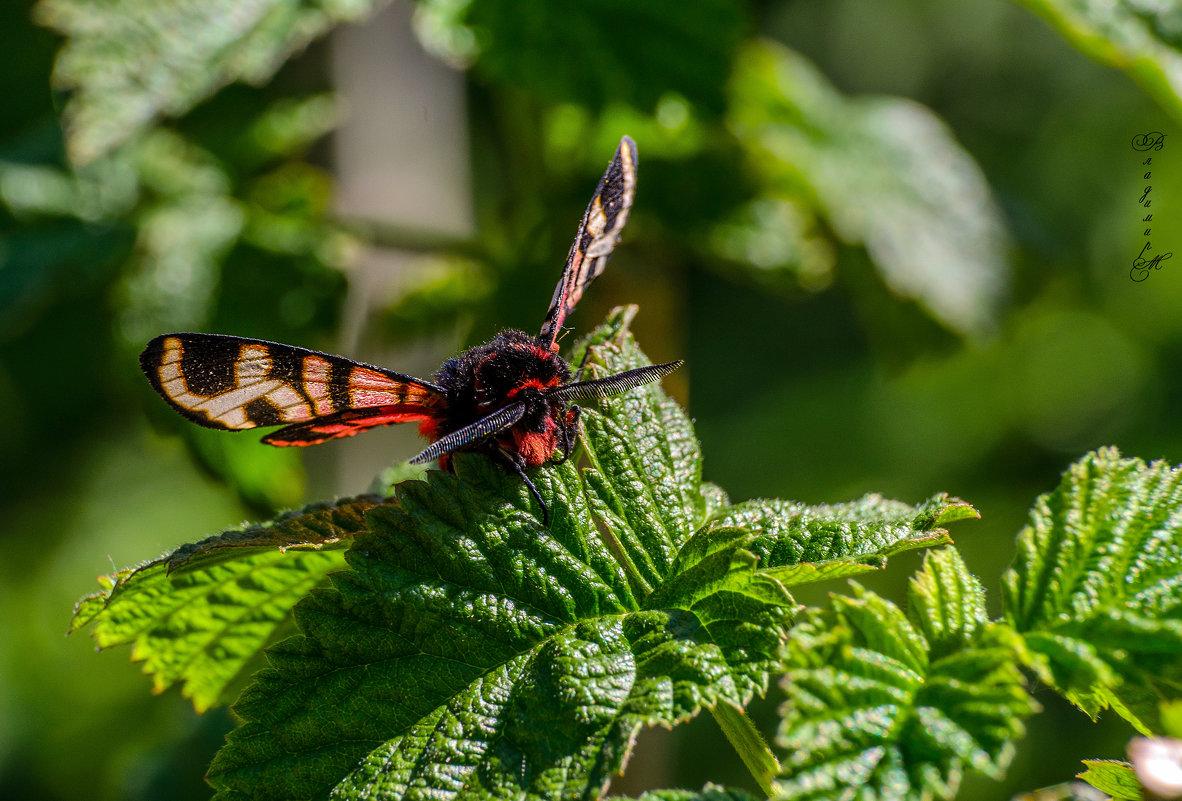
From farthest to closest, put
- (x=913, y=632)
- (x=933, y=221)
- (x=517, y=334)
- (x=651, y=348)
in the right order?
1. (x=933, y=221)
2. (x=651, y=348)
3. (x=517, y=334)
4. (x=913, y=632)

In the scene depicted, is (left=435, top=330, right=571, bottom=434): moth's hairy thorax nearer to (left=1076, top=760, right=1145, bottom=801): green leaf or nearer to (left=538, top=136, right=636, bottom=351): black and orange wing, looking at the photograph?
(left=538, top=136, right=636, bottom=351): black and orange wing

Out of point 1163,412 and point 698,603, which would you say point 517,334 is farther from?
point 1163,412

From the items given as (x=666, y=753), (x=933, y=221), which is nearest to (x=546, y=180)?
(x=933, y=221)

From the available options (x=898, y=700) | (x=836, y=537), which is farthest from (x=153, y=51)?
(x=898, y=700)

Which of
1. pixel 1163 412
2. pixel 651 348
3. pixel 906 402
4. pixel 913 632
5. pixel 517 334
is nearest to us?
pixel 913 632

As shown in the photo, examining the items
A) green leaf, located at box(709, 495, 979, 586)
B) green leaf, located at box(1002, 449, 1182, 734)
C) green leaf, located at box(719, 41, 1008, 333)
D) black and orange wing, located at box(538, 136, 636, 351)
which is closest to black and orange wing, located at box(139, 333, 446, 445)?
black and orange wing, located at box(538, 136, 636, 351)
